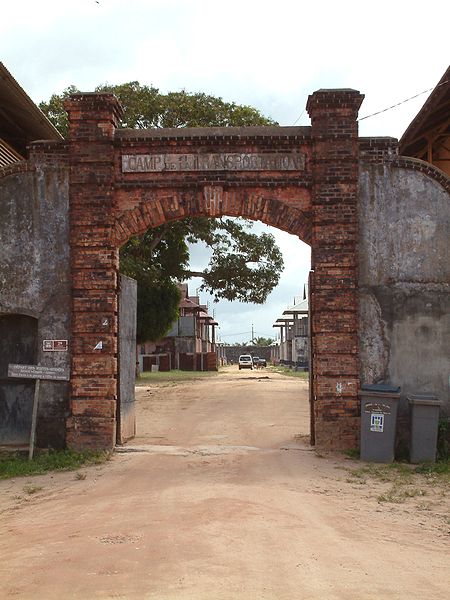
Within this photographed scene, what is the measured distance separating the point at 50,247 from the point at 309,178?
4681mm

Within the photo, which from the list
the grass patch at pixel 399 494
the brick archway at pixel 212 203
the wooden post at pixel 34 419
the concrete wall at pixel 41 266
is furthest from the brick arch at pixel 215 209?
the grass patch at pixel 399 494

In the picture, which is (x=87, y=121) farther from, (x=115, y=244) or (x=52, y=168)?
(x=115, y=244)

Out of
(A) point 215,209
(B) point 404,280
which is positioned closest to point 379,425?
(B) point 404,280

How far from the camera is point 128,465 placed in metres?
Answer: 11.0

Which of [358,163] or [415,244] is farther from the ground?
[358,163]

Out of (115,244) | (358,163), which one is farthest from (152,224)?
(358,163)

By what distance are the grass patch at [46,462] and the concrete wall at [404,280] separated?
4734mm

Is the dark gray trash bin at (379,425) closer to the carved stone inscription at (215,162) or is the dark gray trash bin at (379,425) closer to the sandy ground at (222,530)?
the sandy ground at (222,530)

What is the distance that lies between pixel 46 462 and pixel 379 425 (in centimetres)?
537

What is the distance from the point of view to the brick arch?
1238 centimetres

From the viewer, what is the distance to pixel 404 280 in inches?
480

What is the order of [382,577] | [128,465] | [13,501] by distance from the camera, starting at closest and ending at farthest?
[382,577], [13,501], [128,465]

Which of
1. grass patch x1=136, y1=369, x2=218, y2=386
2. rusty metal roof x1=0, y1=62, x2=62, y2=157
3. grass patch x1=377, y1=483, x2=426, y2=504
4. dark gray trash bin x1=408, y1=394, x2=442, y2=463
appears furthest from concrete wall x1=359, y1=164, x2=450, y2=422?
grass patch x1=136, y1=369, x2=218, y2=386

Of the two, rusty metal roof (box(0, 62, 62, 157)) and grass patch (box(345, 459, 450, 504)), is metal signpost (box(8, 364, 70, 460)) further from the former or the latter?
rusty metal roof (box(0, 62, 62, 157))
